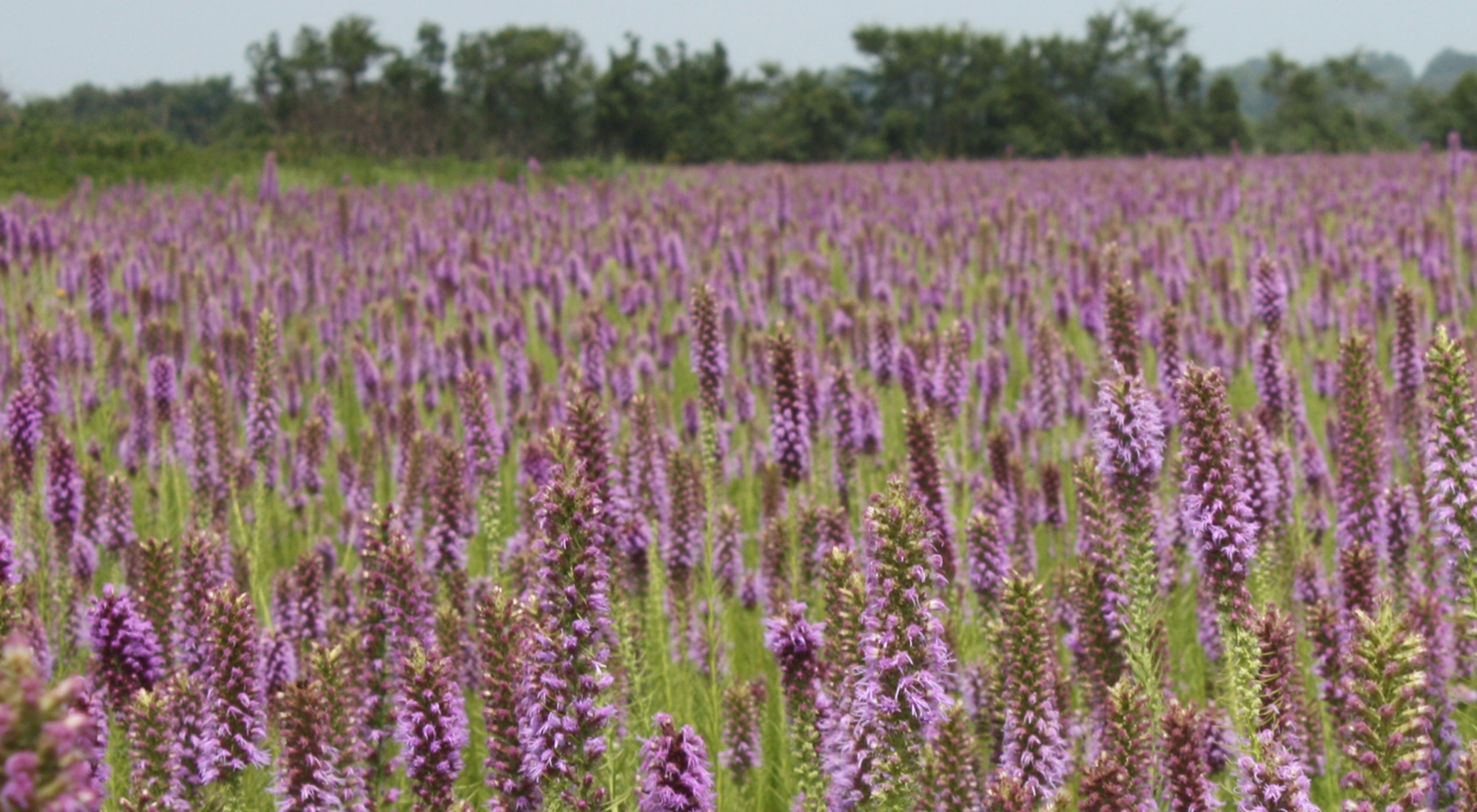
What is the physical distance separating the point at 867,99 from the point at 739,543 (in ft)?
188

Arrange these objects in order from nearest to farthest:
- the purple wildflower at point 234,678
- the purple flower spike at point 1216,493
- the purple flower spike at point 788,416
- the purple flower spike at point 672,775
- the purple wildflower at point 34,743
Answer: the purple wildflower at point 34,743 < the purple flower spike at point 672,775 < the purple wildflower at point 234,678 < the purple flower spike at point 1216,493 < the purple flower spike at point 788,416

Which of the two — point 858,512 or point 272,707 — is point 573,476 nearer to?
point 272,707

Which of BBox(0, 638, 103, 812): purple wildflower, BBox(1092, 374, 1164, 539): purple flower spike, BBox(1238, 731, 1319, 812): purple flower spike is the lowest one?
BBox(1238, 731, 1319, 812): purple flower spike

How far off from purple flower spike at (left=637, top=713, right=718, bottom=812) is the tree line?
1784 inches

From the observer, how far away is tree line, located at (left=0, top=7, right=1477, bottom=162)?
51.3 meters

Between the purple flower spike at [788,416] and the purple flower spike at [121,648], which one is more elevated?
the purple flower spike at [788,416]

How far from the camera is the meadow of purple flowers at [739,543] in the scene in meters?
2.17

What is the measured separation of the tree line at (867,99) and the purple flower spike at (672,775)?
4532cm

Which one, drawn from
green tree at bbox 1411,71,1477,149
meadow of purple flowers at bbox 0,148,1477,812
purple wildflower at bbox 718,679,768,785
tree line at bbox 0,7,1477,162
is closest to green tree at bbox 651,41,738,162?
tree line at bbox 0,7,1477,162

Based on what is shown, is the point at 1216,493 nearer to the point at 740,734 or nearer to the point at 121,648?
the point at 740,734

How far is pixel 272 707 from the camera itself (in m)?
3.27

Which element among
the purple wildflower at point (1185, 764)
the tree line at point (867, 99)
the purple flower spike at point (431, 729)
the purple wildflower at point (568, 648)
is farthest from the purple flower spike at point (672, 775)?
the tree line at point (867, 99)

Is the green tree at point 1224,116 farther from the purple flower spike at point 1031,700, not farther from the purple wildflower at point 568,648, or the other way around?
the purple wildflower at point 568,648

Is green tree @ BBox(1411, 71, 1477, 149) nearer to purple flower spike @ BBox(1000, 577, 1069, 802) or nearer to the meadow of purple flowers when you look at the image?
the meadow of purple flowers
